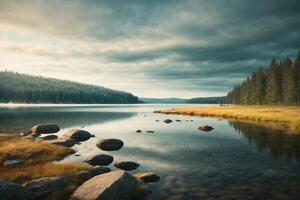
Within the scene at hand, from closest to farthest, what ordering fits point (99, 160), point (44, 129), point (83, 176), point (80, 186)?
point (80, 186) < point (83, 176) < point (99, 160) < point (44, 129)

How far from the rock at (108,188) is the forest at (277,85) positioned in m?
97.0

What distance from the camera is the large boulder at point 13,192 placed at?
12555 millimetres

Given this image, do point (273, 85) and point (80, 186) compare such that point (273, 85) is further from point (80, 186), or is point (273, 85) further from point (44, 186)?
point (44, 186)

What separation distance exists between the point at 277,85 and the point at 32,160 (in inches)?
4111

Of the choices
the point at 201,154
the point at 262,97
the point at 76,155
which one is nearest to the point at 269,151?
the point at 201,154

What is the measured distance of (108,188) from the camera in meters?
13.0

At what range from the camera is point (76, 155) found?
84.7ft

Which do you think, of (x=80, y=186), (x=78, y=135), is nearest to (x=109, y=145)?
(x=78, y=135)

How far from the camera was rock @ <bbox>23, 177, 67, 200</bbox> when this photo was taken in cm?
1395

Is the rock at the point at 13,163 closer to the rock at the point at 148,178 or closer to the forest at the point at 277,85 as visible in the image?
the rock at the point at 148,178

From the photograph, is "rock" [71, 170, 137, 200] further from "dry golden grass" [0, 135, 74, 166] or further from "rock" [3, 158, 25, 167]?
"dry golden grass" [0, 135, 74, 166]

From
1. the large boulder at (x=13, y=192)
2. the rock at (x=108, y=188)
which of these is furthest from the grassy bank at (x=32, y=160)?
the rock at (x=108, y=188)

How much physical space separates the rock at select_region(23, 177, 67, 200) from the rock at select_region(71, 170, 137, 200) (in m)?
1.85

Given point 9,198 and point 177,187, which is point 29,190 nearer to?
point 9,198
